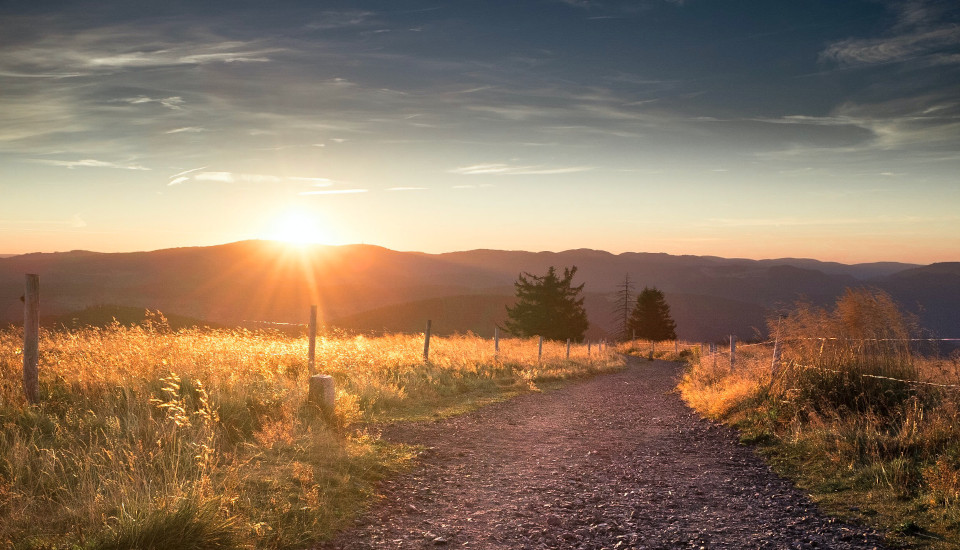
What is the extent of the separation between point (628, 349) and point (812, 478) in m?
44.4

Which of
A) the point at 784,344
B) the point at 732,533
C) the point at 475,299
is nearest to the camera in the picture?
the point at 732,533

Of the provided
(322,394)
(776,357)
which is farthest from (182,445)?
(776,357)

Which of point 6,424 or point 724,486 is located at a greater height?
point 6,424

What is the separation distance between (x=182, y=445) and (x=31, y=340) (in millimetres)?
3353

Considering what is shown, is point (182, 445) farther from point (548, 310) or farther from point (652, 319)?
point (652, 319)

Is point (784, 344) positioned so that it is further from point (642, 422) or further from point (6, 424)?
point (6, 424)

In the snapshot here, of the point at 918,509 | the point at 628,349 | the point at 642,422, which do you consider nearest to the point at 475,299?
the point at 628,349

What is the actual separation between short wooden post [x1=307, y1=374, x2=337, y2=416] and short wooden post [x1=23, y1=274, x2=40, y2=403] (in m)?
3.65

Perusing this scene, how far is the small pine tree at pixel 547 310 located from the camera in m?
52.3

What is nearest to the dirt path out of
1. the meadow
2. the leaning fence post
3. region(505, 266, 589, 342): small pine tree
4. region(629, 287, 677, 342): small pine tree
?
the meadow

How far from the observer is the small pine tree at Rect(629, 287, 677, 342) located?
6525 cm

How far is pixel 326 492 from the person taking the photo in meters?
6.47

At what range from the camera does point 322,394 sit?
30.0 ft

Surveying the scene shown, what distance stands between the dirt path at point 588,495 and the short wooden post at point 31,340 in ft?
16.9
